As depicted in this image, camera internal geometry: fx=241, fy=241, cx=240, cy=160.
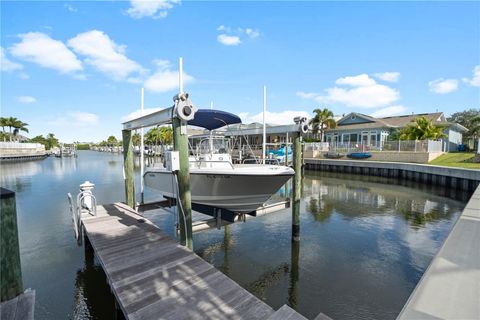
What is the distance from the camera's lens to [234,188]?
705cm

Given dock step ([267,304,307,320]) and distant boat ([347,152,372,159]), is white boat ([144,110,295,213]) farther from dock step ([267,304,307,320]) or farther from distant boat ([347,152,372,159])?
distant boat ([347,152,372,159])

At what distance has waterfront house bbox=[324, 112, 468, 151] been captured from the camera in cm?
3214

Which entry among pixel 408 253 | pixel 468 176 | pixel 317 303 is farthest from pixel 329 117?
pixel 317 303

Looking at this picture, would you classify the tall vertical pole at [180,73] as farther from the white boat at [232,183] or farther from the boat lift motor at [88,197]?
the boat lift motor at [88,197]

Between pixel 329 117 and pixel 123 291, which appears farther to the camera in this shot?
pixel 329 117

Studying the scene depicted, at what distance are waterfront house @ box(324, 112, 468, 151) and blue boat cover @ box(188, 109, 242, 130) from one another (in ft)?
86.9

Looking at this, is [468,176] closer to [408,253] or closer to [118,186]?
[408,253]

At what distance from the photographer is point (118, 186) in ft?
67.5

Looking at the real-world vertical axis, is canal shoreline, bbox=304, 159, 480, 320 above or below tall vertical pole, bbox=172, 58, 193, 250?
below

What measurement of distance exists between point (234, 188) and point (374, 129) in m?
33.7

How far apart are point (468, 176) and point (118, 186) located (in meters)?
26.4

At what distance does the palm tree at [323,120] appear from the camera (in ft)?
122

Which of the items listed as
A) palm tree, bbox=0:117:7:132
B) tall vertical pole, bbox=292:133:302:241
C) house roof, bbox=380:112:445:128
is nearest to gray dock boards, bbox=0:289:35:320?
tall vertical pole, bbox=292:133:302:241

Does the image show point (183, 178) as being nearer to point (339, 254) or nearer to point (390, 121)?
point (339, 254)
